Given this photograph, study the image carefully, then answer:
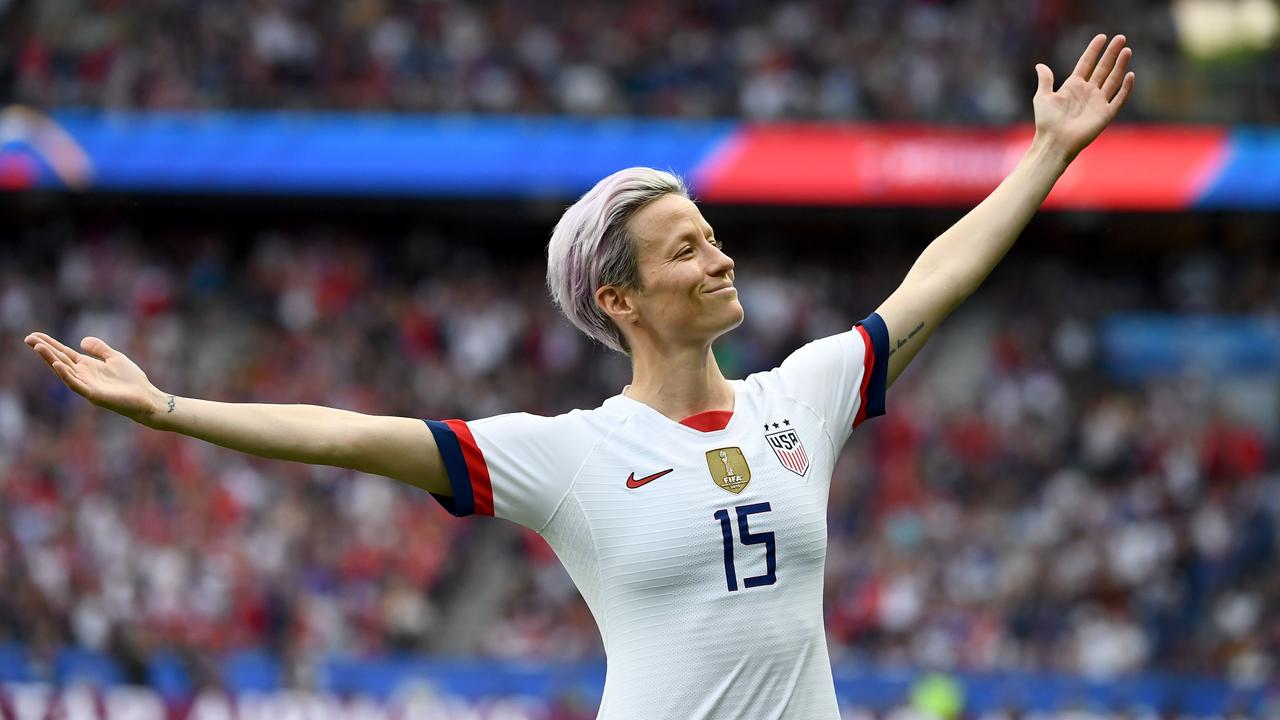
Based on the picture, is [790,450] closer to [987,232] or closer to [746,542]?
[746,542]

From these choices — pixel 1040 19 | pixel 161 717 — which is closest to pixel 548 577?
pixel 161 717

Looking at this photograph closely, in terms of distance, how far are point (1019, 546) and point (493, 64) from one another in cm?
813

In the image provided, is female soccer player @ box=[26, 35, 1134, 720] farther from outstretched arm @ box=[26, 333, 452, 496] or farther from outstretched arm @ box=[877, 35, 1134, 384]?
outstretched arm @ box=[877, 35, 1134, 384]

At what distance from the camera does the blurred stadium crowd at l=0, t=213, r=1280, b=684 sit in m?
15.3

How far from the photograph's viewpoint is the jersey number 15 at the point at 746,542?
11.0 ft

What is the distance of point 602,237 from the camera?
364cm

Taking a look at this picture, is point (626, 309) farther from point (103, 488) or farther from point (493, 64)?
point (493, 64)

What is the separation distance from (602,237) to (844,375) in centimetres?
65

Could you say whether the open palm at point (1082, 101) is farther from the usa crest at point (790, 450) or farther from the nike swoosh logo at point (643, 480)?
the nike swoosh logo at point (643, 480)

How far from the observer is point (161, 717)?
13773mm

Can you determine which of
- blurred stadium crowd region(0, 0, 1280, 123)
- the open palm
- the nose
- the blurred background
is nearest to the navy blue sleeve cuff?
the nose

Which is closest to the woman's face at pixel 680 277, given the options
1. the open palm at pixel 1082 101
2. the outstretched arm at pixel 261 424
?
the outstretched arm at pixel 261 424

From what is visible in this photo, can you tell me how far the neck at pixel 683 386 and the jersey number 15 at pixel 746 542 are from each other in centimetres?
30

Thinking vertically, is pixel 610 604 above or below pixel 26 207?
below
